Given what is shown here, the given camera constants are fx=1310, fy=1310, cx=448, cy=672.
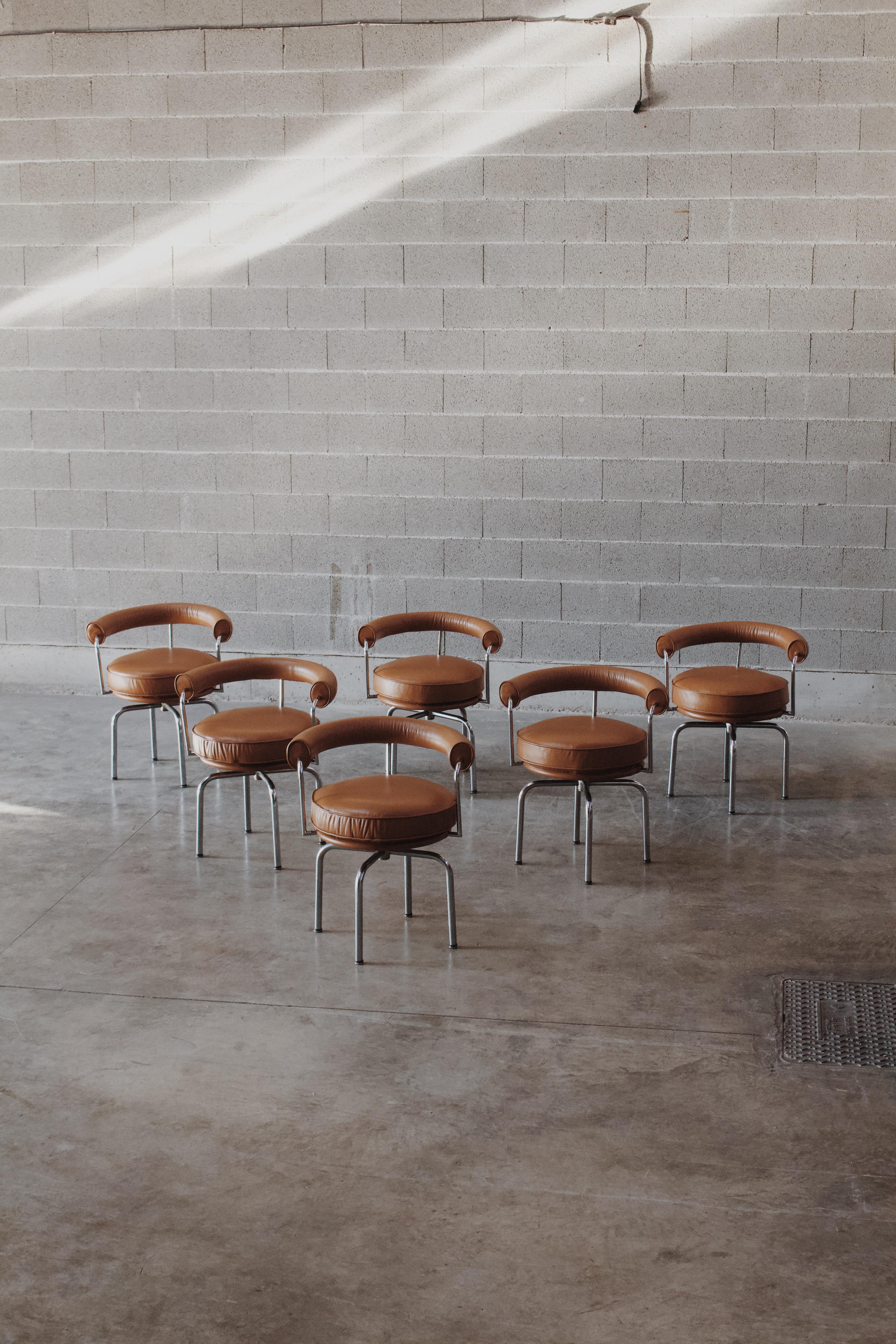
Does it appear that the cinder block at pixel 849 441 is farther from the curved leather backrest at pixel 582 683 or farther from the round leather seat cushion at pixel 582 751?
the round leather seat cushion at pixel 582 751

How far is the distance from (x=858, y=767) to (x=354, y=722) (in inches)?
106

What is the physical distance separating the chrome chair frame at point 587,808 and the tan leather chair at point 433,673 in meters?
0.38

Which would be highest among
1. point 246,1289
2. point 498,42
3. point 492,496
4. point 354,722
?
point 498,42

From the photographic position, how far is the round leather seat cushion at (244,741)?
459 centimetres

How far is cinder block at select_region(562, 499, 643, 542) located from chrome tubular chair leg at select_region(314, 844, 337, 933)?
2.96m

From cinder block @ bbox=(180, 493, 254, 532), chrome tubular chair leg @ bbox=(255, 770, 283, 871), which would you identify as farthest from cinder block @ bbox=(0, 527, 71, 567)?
chrome tubular chair leg @ bbox=(255, 770, 283, 871)

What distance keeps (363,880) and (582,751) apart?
0.90 meters

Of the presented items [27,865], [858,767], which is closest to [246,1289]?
[27,865]

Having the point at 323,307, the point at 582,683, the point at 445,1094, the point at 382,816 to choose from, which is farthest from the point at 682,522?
the point at 445,1094

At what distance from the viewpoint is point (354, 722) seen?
4.34m

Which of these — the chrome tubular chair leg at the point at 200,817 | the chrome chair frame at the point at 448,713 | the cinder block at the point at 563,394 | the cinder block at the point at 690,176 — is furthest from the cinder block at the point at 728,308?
the chrome tubular chair leg at the point at 200,817

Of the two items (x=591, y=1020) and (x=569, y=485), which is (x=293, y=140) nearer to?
(x=569, y=485)

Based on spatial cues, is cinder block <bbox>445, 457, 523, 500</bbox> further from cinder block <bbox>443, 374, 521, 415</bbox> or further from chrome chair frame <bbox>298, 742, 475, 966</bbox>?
A: chrome chair frame <bbox>298, 742, 475, 966</bbox>

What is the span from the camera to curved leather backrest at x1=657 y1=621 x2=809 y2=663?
5500 millimetres
